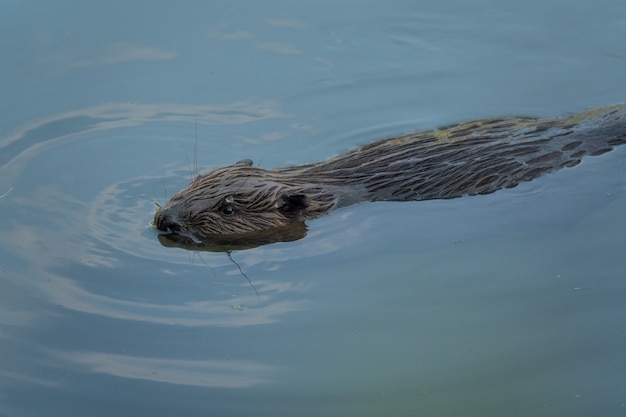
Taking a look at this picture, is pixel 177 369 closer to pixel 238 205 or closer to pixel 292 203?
pixel 238 205

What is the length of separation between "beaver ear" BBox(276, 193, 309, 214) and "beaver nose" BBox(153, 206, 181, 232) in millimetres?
780

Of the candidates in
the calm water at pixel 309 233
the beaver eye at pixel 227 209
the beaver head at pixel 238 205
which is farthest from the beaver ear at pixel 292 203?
the beaver eye at pixel 227 209

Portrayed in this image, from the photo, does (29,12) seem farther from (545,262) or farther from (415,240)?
(545,262)

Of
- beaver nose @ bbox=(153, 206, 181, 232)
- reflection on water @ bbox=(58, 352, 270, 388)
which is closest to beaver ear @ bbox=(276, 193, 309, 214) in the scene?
beaver nose @ bbox=(153, 206, 181, 232)

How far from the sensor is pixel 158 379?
647 centimetres

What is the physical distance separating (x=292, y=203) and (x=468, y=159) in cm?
140

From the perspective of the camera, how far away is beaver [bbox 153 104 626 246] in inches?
324

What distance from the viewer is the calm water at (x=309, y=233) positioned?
6449 mm

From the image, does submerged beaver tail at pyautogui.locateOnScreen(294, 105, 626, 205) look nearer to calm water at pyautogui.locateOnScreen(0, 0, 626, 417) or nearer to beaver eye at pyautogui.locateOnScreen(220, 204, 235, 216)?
calm water at pyautogui.locateOnScreen(0, 0, 626, 417)

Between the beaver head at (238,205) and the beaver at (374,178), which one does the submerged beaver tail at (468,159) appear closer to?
the beaver at (374,178)

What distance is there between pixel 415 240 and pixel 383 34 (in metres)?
4.13

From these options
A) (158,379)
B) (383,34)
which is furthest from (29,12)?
(158,379)

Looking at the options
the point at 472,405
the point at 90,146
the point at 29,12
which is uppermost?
the point at 29,12

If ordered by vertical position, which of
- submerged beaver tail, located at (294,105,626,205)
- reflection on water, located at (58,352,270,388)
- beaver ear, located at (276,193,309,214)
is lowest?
reflection on water, located at (58,352,270,388)
